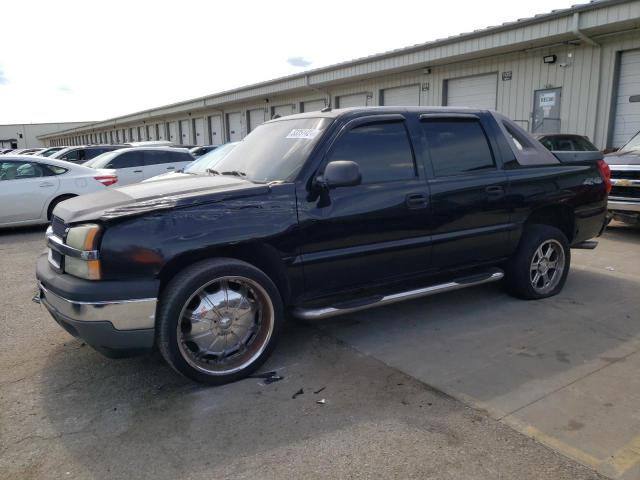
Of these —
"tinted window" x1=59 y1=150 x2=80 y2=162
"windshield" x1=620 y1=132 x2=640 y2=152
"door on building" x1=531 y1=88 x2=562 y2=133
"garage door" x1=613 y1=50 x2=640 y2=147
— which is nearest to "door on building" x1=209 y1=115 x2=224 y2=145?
"tinted window" x1=59 y1=150 x2=80 y2=162

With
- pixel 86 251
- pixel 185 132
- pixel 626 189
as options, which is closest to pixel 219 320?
pixel 86 251

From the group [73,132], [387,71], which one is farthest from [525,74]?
[73,132]

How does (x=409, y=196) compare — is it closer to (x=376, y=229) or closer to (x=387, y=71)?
(x=376, y=229)

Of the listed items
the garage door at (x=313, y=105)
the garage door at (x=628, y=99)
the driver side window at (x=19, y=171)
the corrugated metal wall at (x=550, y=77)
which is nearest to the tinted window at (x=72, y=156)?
the driver side window at (x=19, y=171)

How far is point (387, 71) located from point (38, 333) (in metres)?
14.9

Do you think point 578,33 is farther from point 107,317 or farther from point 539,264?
point 107,317

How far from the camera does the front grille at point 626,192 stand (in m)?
7.98

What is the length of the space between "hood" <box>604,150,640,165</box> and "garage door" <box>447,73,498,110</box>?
6329 millimetres

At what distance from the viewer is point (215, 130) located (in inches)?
1238

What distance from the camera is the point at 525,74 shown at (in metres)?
14.0

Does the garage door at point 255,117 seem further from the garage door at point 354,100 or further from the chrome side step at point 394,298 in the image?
the chrome side step at point 394,298

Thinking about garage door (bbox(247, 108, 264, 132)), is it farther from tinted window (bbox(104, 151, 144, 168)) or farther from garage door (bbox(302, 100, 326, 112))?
tinted window (bbox(104, 151, 144, 168))

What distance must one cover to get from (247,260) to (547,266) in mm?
3199

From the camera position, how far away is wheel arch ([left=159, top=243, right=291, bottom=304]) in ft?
11.1
